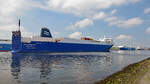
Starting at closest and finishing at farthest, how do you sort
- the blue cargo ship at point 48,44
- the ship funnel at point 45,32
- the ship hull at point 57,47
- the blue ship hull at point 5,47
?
the ship hull at point 57,47
the blue cargo ship at point 48,44
the ship funnel at point 45,32
the blue ship hull at point 5,47

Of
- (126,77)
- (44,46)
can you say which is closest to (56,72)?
(126,77)

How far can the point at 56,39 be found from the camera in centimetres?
8594

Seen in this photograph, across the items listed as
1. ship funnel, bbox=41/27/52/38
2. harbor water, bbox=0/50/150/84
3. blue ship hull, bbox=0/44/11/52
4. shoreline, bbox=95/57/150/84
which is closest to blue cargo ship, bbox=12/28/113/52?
ship funnel, bbox=41/27/52/38

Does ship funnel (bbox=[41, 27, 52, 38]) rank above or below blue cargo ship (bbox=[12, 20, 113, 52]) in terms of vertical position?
above

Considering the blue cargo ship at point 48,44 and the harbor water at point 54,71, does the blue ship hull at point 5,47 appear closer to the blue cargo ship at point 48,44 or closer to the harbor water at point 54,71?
the blue cargo ship at point 48,44

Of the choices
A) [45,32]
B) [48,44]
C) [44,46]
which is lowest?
[44,46]

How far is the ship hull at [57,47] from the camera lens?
242 ft

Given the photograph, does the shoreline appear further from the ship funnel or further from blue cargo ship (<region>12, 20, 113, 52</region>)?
the ship funnel

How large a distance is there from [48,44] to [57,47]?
20.1 ft

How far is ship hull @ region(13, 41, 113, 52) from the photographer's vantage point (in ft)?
242

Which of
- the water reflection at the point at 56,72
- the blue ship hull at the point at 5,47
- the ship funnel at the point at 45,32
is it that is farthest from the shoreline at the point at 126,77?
the blue ship hull at the point at 5,47

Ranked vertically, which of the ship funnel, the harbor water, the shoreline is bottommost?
the harbor water

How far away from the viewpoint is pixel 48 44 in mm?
79000

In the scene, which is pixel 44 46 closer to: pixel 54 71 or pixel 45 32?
pixel 45 32
